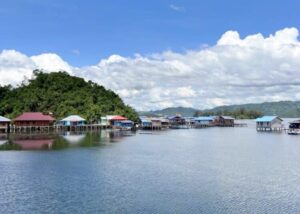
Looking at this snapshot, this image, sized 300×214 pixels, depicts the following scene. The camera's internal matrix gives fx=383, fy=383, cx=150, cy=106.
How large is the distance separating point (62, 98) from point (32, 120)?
19.1 metres

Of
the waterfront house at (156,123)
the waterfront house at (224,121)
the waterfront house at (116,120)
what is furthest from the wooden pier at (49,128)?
the waterfront house at (224,121)

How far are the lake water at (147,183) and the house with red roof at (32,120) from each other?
2006 inches

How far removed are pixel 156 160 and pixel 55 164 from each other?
12685 millimetres

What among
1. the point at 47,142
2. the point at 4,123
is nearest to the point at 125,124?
the point at 4,123

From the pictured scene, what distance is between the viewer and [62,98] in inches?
4835

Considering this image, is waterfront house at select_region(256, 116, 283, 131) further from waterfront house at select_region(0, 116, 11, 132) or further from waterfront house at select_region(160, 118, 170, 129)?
waterfront house at select_region(0, 116, 11, 132)

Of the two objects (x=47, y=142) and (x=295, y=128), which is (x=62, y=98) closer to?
(x=47, y=142)

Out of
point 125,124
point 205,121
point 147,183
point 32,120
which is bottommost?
point 147,183

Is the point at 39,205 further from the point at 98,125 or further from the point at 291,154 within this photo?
the point at 98,125

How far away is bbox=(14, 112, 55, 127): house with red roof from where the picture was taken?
104656 millimetres

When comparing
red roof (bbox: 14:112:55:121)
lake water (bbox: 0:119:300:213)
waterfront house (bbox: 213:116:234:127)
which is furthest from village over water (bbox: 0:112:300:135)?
lake water (bbox: 0:119:300:213)

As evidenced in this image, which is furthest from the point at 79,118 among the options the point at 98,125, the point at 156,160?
the point at 156,160

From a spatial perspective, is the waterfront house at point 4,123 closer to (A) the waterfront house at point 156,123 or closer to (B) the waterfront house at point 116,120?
(B) the waterfront house at point 116,120

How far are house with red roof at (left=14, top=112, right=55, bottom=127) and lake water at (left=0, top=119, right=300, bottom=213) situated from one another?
50962 millimetres
